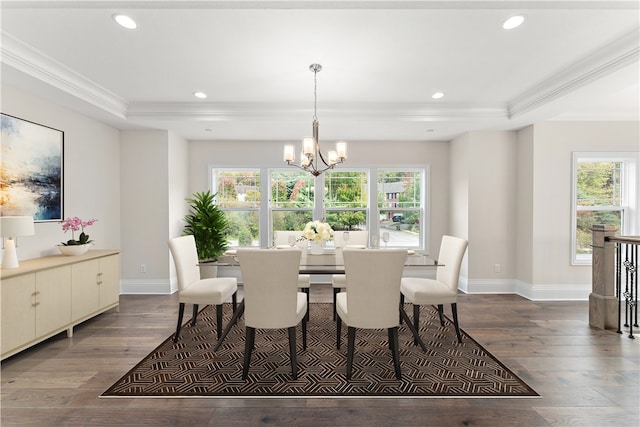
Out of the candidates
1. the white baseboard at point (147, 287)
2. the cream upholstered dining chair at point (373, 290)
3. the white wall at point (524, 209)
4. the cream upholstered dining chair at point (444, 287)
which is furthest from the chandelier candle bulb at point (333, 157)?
the white baseboard at point (147, 287)

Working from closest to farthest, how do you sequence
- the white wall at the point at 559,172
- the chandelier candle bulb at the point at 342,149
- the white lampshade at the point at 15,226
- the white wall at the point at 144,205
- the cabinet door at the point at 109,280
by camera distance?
1. the white lampshade at the point at 15,226
2. the chandelier candle bulb at the point at 342,149
3. the cabinet door at the point at 109,280
4. the white wall at the point at 559,172
5. the white wall at the point at 144,205

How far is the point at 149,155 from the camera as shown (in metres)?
4.70

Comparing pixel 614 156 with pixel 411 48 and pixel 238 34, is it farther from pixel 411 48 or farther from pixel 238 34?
pixel 238 34

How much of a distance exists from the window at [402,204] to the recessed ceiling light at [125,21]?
13.3 feet

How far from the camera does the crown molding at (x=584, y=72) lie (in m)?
2.54

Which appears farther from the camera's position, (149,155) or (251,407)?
(149,155)

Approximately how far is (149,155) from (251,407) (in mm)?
3958

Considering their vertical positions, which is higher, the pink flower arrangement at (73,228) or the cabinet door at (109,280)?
the pink flower arrangement at (73,228)

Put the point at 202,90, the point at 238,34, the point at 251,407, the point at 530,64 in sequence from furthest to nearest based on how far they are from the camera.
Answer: the point at 202,90 < the point at 530,64 < the point at 238,34 < the point at 251,407

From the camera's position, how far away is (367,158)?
544 cm

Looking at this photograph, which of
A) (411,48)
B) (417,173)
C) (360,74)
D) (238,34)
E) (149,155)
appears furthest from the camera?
(417,173)

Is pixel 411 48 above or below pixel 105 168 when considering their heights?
above

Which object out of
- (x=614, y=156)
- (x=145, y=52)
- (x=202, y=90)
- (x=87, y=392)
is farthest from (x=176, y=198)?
(x=614, y=156)

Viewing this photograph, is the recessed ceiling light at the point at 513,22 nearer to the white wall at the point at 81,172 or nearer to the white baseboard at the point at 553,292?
the white baseboard at the point at 553,292
